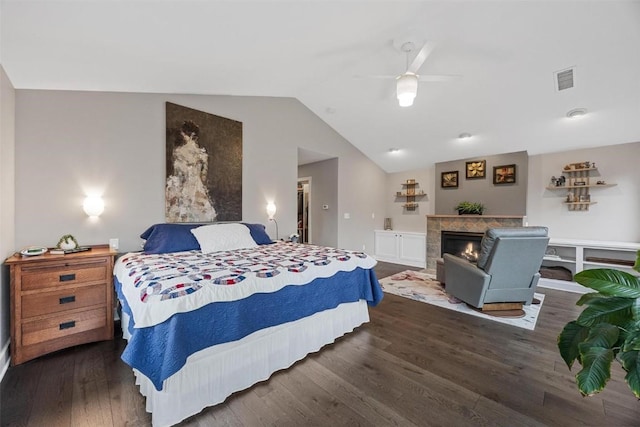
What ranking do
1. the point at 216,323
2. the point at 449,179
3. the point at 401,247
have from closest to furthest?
the point at 216,323, the point at 449,179, the point at 401,247

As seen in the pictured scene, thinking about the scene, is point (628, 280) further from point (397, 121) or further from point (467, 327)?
point (397, 121)

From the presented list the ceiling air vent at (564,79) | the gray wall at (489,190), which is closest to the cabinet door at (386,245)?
the gray wall at (489,190)

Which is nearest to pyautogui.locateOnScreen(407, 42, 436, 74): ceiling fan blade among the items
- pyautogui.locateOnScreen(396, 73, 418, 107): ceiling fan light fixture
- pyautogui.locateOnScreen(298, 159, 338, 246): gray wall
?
pyautogui.locateOnScreen(396, 73, 418, 107): ceiling fan light fixture

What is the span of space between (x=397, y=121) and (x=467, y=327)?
3.55m

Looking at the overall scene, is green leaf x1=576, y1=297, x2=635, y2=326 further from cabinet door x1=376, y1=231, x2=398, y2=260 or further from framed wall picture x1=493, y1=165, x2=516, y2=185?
cabinet door x1=376, y1=231, x2=398, y2=260

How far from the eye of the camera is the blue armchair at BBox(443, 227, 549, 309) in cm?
304

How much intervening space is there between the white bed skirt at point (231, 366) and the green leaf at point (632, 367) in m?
1.83

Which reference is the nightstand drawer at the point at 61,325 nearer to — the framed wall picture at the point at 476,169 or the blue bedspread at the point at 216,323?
the blue bedspread at the point at 216,323

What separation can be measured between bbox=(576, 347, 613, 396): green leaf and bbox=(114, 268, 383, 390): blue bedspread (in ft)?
5.37

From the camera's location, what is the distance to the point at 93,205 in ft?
9.03

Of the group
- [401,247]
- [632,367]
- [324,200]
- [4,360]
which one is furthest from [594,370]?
[401,247]

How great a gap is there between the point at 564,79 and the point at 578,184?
84.3 inches

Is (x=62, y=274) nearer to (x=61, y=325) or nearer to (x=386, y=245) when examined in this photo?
(x=61, y=325)

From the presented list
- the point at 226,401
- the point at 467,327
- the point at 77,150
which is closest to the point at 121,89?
the point at 77,150
